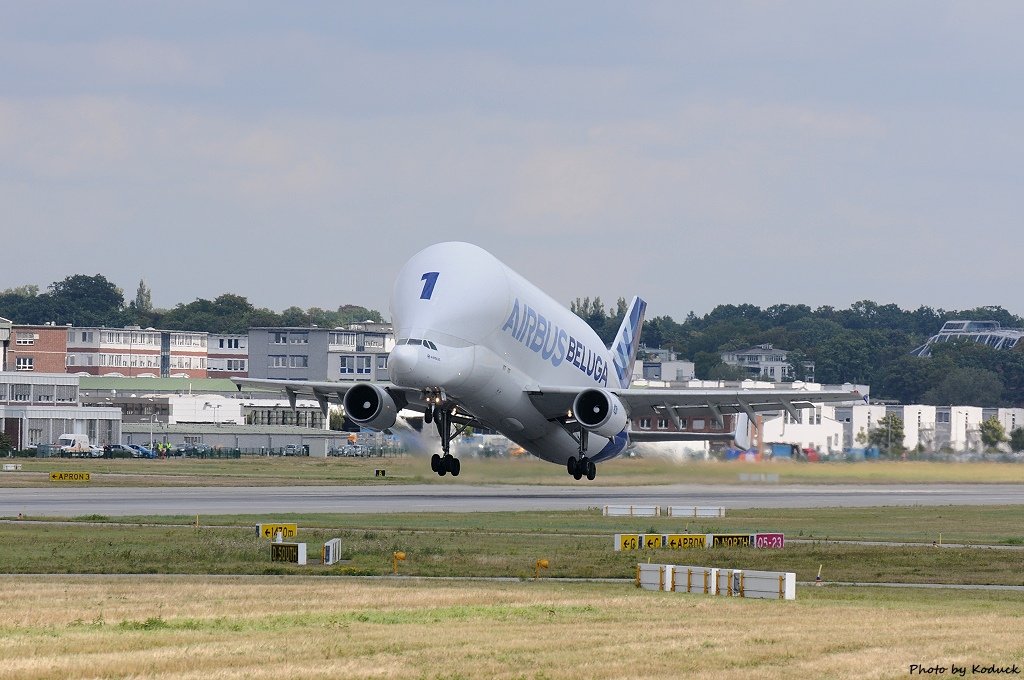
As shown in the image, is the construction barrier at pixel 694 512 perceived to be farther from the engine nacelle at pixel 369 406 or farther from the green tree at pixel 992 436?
the green tree at pixel 992 436

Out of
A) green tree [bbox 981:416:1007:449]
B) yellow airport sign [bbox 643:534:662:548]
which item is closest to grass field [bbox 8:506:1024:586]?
yellow airport sign [bbox 643:534:662:548]

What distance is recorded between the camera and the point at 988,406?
156000 mm

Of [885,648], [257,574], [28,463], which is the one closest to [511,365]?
[257,574]

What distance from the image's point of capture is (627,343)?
75438 mm

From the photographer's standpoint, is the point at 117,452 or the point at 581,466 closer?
the point at 581,466

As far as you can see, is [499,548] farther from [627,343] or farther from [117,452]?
[117,452]

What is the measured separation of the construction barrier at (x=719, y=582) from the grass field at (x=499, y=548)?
3.21 meters

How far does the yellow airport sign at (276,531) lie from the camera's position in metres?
52.0

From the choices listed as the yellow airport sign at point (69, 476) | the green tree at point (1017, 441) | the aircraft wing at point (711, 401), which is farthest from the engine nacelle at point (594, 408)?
the green tree at point (1017, 441)

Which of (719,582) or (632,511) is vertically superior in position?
(632,511)

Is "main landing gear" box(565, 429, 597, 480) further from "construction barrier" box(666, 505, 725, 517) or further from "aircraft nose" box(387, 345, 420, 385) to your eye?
"aircraft nose" box(387, 345, 420, 385)

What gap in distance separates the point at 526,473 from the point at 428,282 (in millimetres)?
21693

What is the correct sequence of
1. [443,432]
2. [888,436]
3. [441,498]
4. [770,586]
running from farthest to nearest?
[888,436], [441,498], [443,432], [770,586]

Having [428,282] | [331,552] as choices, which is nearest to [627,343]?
[428,282]
